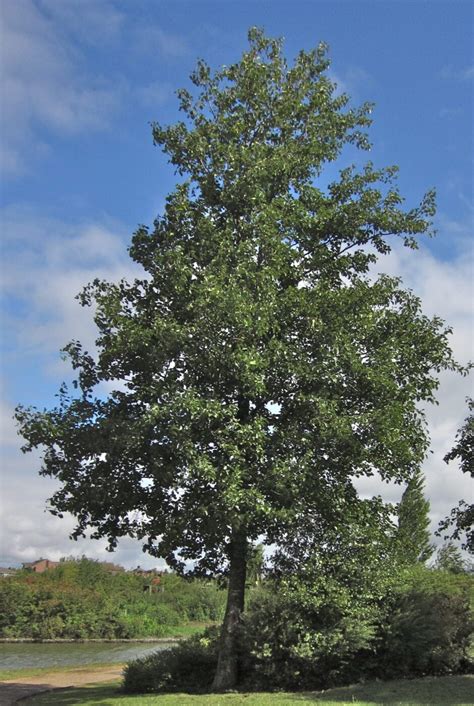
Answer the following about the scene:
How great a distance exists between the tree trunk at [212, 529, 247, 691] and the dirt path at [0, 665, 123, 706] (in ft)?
14.9

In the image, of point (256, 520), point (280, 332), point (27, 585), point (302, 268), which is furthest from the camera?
point (27, 585)

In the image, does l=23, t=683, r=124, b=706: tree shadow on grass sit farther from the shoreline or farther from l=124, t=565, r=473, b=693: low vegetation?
the shoreline

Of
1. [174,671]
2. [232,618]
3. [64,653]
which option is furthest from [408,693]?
[64,653]

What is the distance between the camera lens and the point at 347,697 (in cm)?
1184

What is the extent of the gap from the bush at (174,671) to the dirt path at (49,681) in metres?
2.60

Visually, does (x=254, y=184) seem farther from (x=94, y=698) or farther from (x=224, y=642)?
(x=94, y=698)

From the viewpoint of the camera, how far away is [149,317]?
47.6 ft

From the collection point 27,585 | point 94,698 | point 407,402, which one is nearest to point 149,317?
point 407,402

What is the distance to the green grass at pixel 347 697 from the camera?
11.1m

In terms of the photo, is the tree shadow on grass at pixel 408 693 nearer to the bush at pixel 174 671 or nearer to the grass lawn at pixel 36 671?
the bush at pixel 174 671

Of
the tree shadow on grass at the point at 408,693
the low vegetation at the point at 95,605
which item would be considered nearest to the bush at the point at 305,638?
the tree shadow on grass at the point at 408,693

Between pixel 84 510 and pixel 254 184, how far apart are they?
8.25 metres

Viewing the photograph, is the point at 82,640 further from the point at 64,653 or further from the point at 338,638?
the point at 338,638

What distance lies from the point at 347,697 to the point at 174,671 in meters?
5.20
